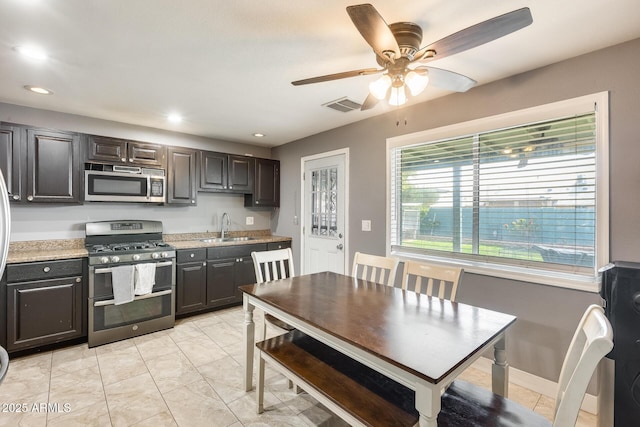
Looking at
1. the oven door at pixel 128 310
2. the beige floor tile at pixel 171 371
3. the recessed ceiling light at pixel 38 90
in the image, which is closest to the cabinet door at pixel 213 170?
the oven door at pixel 128 310

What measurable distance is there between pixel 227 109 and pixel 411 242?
2.37m

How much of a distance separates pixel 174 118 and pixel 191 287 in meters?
1.99

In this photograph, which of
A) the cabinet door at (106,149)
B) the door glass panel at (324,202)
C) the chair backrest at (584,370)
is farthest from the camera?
the door glass panel at (324,202)

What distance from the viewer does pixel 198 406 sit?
2.01m

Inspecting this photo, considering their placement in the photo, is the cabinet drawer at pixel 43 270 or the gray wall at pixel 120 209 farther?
the gray wall at pixel 120 209

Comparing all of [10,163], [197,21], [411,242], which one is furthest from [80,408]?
[411,242]

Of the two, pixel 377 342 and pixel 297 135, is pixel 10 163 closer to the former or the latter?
pixel 297 135

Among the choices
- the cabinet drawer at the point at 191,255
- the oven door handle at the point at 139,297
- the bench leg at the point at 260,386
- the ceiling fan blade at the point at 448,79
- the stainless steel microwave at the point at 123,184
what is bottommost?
the bench leg at the point at 260,386

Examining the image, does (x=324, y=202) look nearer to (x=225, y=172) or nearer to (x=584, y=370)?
(x=225, y=172)

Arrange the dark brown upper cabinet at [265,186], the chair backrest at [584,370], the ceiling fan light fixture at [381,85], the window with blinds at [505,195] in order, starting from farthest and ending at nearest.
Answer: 1. the dark brown upper cabinet at [265,186]
2. the window with blinds at [505,195]
3. the ceiling fan light fixture at [381,85]
4. the chair backrest at [584,370]

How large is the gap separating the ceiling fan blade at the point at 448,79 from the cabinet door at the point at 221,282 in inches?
122

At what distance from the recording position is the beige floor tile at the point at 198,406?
1.87 metres

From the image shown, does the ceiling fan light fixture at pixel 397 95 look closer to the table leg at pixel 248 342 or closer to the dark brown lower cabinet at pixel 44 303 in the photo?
the table leg at pixel 248 342

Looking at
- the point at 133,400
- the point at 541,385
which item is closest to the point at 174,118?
the point at 133,400
